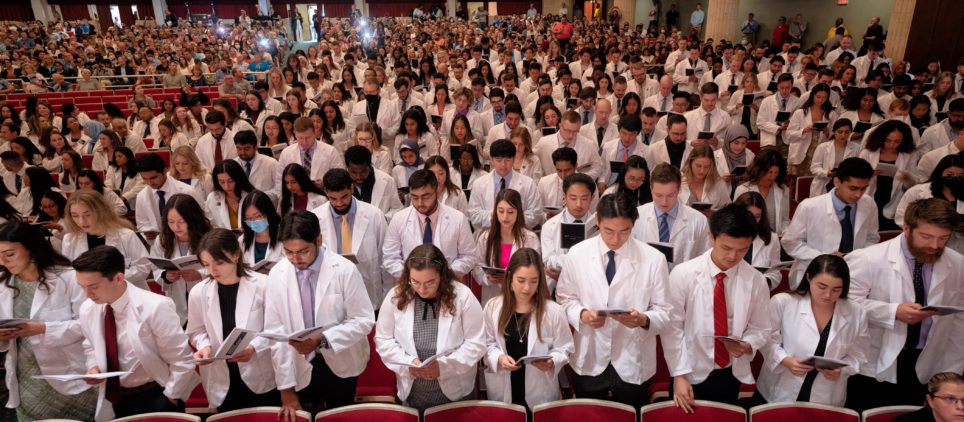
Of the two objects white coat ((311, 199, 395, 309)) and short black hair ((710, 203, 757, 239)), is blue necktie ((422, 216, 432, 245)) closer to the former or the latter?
white coat ((311, 199, 395, 309))

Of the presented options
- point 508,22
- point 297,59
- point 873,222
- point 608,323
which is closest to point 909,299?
point 873,222

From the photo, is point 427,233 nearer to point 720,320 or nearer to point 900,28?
point 720,320

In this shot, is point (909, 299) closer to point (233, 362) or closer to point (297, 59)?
point (233, 362)

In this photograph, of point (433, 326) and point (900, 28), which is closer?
point (433, 326)

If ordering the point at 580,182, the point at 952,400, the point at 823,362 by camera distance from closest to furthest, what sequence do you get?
1. the point at 952,400
2. the point at 823,362
3. the point at 580,182

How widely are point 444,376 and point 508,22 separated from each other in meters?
26.2

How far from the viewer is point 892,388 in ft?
12.1

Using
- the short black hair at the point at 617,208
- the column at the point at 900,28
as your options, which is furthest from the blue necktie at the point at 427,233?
the column at the point at 900,28

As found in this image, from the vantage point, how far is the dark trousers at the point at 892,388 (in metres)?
3.65

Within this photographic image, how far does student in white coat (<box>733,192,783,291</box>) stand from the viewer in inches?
161

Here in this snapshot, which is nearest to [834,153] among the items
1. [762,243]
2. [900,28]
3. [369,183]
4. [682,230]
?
[762,243]

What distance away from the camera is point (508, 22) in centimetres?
2727

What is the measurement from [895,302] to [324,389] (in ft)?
12.2

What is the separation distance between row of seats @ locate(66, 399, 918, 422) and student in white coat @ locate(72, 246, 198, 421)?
33cm
